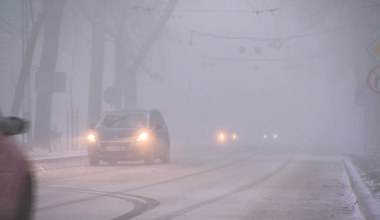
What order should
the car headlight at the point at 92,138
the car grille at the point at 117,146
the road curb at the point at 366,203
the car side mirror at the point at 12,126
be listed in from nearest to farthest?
the car side mirror at the point at 12,126, the road curb at the point at 366,203, the car grille at the point at 117,146, the car headlight at the point at 92,138

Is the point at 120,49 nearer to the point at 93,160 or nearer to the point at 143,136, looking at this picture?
the point at 93,160

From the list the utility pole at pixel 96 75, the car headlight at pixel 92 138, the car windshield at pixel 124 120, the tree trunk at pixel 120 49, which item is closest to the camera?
the car headlight at pixel 92 138

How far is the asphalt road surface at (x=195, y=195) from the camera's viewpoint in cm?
1104

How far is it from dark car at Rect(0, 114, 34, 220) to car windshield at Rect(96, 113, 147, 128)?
18871mm

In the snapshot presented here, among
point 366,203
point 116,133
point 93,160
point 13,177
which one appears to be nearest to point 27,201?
point 13,177

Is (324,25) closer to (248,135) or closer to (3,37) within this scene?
(3,37)

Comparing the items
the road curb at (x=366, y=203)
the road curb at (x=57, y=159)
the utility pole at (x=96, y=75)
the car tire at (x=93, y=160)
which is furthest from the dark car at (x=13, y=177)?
the utility pole at (x=96, y=75)

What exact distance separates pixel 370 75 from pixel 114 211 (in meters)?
6.68

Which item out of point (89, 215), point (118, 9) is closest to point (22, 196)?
point (89, 215)

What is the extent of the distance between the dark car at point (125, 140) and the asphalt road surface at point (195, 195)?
2755 mm

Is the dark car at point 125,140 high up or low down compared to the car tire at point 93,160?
up

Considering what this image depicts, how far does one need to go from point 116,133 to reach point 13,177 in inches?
725

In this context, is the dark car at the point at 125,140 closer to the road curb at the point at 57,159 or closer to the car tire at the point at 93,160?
the car tire at the point at 93,160

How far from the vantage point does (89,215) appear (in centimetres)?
1069
